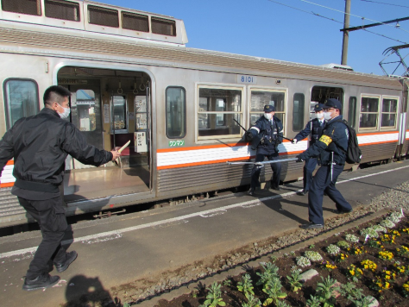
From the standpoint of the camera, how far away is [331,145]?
4594 millimetres

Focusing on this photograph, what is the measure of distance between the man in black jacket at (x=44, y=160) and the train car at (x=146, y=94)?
4.83ft

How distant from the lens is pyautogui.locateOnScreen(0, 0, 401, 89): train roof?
14.0ft

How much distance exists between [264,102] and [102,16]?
12.1 ft

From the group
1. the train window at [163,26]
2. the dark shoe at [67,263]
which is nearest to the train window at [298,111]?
the train window at [163,26]

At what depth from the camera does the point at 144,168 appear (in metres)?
7.91

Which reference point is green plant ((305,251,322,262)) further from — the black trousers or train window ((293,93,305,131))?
train window ((293,93,305,131))

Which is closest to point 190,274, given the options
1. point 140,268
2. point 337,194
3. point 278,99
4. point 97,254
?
point 140,268

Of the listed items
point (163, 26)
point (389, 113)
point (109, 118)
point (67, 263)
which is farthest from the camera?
point (389, 113)

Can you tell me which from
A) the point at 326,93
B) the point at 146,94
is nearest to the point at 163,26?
the point at 146,94

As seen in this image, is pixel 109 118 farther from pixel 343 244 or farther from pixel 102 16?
pixel 343 244

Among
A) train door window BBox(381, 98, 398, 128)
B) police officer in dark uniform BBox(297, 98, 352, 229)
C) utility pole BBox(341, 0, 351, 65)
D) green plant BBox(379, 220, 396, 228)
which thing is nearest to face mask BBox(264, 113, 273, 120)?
police officer in dark uniform BBox(297, 98, 352, 229)

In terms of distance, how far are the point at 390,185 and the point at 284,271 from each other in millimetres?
5525

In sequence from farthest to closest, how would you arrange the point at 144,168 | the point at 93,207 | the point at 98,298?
1. the point at 144,168
2. the point at 93,207
3. the point at 98,298

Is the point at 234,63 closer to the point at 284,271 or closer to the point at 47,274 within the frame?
the point at 284,271
